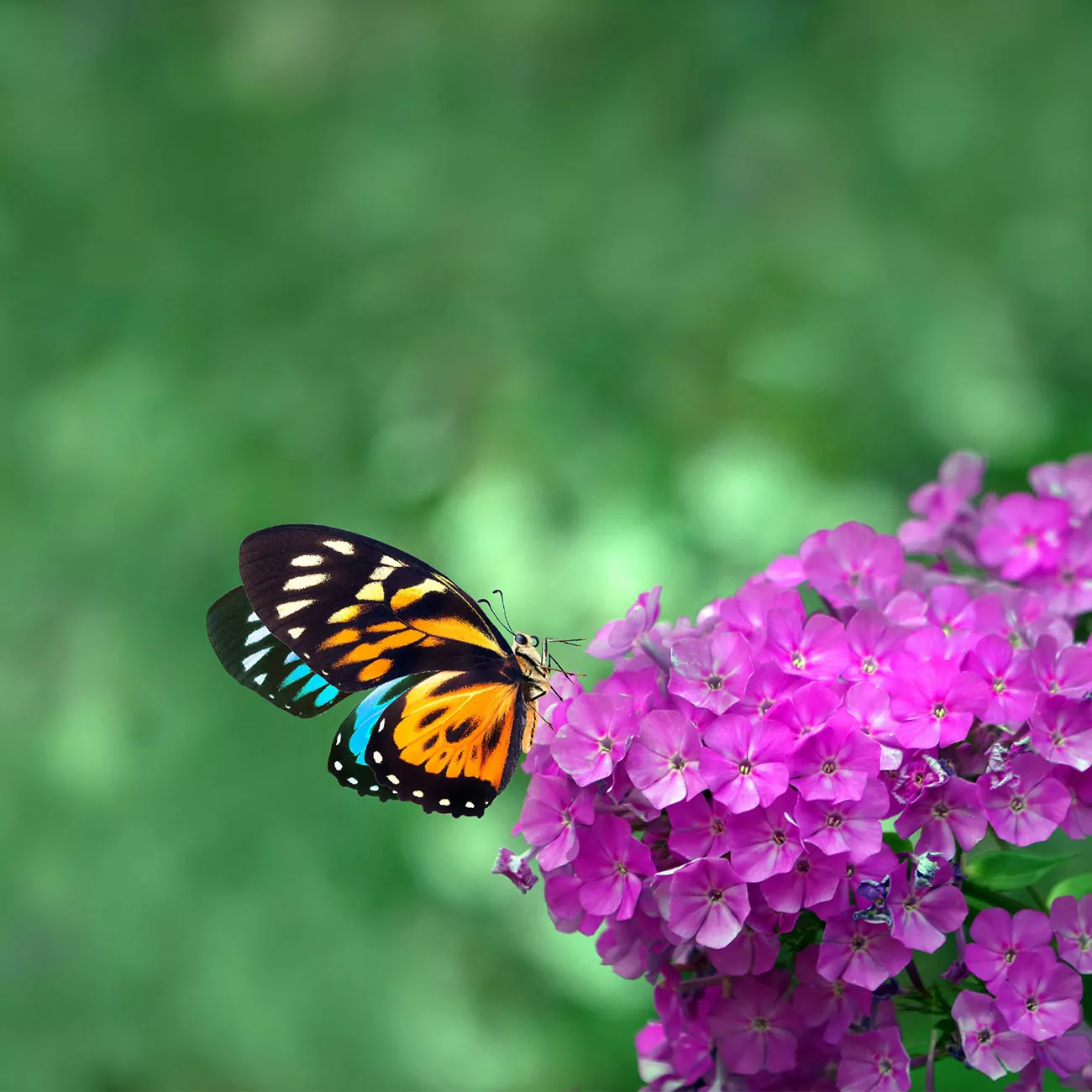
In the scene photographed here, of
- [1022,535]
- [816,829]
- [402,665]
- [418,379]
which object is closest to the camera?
[816,829]

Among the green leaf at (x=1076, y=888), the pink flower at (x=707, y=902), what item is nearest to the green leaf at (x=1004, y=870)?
the green leaf at (x=1076, y=888)

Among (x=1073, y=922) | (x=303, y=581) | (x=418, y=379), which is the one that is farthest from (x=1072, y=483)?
(x=418, y=379)

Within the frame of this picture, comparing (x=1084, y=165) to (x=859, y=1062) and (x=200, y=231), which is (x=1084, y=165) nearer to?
(x=200, y=231)

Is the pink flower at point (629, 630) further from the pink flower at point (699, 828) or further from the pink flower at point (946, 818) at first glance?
the pink flower at point (946, 818)

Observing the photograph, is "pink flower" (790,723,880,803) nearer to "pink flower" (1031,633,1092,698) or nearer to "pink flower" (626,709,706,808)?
"pink flower" (626,709,706,808)

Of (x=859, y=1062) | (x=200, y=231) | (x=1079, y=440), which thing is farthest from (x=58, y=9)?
(x=859, y=1062)

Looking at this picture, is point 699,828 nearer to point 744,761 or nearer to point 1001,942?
point 744,761
